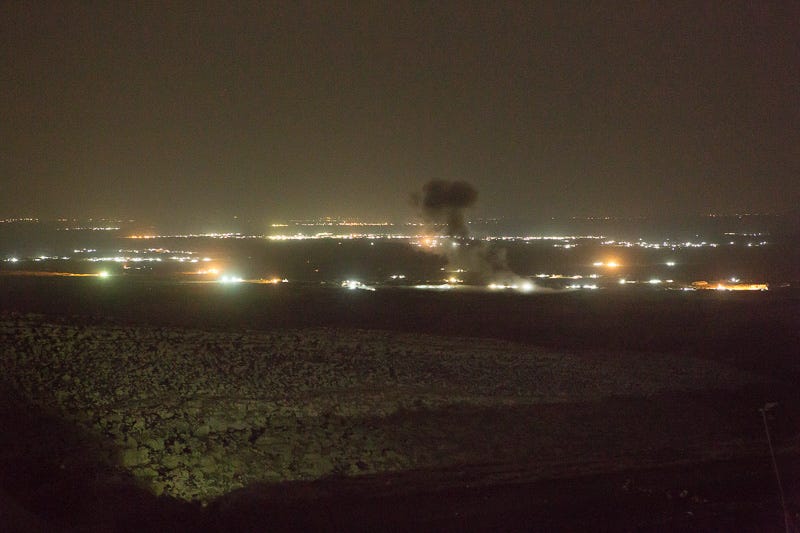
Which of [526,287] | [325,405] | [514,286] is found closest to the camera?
[325,405]

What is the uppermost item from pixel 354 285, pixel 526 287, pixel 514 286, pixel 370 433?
pixel 354 285

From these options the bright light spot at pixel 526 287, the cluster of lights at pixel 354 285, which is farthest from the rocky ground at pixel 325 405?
the bright light spot at pixel 526 287

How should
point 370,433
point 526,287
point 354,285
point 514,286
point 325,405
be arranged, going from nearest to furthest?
point 370,433 < point 325,405 < point 354,285 < point 526,287 < point 514,286

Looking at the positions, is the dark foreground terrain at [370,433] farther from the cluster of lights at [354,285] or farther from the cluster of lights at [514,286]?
the cluster of lights at [514,286]

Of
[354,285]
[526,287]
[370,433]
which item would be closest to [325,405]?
[370,433]

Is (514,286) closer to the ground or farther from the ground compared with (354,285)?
closer to the ground

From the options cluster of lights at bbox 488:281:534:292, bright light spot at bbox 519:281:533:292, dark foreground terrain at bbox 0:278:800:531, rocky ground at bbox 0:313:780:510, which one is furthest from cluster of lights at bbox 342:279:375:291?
rocky ground at bbox 0:313:780:510

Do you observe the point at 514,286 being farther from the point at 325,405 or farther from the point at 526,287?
the point at 325,405

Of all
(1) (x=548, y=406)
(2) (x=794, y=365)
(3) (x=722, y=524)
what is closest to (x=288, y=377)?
(1) (x=548, y=406)
